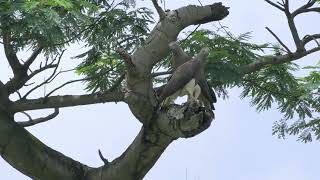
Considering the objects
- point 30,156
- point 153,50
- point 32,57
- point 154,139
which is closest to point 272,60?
point 153,50

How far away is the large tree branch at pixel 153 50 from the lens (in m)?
5.43

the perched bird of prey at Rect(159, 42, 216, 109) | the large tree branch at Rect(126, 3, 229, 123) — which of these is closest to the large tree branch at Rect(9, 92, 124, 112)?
the large tree branch at Rect(126, 3, 229, 123)

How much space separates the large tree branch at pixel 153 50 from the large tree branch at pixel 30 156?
3.07 feet

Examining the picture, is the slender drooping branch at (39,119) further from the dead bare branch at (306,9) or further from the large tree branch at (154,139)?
the dead bare branch at (306,9)

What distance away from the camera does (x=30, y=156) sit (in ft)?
19.2

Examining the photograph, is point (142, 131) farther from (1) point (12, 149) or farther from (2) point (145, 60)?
(1) point (12, 149)

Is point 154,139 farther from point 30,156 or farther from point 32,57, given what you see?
point 32,57

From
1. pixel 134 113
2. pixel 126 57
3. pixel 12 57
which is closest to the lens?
pixel 126 57

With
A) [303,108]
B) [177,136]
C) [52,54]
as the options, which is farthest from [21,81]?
[303,108]

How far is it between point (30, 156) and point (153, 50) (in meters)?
1.42

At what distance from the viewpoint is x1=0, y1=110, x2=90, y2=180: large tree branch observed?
580 centimetres

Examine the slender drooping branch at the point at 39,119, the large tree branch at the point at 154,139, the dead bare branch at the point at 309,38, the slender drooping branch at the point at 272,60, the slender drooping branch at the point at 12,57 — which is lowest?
the large tree branch at the point at 154,139

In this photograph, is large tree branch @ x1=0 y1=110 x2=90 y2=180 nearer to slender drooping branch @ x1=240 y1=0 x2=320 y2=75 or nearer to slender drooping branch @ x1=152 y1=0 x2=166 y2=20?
slender drooping branch @ x1=152 y1=0 x2=166 y2=20

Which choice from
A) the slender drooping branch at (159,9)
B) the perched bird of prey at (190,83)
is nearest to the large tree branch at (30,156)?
the perched bird of prey at (190,83)
